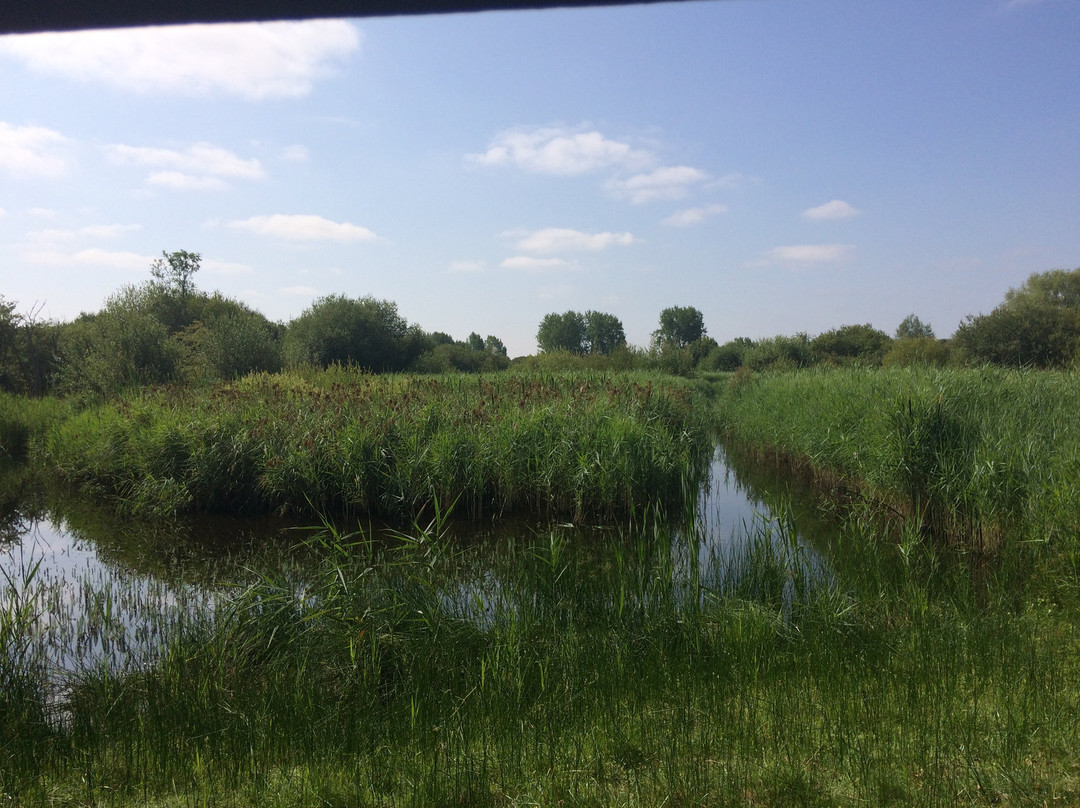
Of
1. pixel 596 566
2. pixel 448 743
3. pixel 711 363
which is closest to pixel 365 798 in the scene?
pixel 448 743

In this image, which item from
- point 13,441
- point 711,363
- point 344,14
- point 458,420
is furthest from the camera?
point 711,363

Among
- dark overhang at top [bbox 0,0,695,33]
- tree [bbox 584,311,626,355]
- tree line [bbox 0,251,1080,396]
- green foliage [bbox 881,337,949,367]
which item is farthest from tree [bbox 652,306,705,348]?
dark overhang at top [bbox 0,0,695,33]

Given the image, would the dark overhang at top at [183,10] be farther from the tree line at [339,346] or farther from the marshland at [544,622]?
the tree line at [339,346]

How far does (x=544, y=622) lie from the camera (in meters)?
4.48

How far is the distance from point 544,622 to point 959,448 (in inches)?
248

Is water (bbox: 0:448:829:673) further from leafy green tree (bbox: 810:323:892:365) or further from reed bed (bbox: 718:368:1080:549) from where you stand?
leafy green tree (bbox: 810:323:892:365)

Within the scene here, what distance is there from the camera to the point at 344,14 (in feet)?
3.62

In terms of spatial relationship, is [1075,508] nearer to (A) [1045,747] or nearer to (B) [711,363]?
(A) [1045,747]

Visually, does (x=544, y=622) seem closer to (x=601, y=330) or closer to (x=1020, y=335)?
(x=1020, y=335)

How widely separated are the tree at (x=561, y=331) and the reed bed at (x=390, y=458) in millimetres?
62051

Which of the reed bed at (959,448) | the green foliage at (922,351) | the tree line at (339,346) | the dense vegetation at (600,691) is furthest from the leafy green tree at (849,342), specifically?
the dense vegetation at (600,691)

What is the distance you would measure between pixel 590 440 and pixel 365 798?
7057mm

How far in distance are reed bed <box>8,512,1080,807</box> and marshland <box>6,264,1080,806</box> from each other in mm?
20

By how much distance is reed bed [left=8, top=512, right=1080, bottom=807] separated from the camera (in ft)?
8.72
